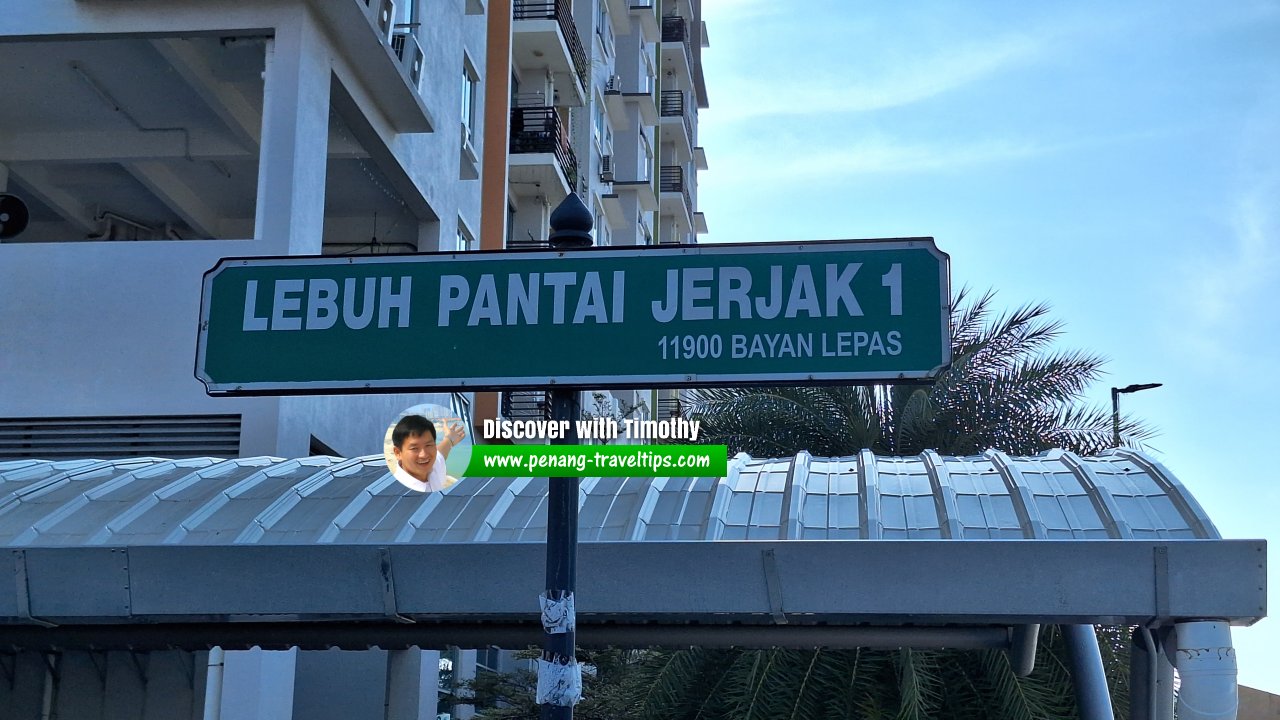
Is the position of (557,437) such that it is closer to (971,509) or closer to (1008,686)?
(971,509)

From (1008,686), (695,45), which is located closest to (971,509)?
(1008,686)

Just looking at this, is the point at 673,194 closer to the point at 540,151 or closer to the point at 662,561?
the point at 540,151

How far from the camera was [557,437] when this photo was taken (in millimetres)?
5020

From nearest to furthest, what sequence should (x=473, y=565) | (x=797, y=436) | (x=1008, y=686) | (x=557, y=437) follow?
(x=557, y=437)
(x=473, y=565)
(x=1008, y=686)
(x=797, y=436)

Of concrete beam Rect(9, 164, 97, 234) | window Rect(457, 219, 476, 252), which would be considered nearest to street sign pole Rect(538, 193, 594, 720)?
concrete beam Rect(9, 164, 97, 234)

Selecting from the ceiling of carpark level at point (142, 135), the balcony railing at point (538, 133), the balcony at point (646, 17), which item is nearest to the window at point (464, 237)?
the ceiling of carpark level at point (142, 135)

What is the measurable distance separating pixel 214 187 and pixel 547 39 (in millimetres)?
13103

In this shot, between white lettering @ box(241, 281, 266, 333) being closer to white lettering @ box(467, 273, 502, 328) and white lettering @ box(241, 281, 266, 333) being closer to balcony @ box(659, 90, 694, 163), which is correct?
white lettering @ box(467, 273, 502, 328)

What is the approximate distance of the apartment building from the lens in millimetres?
13914

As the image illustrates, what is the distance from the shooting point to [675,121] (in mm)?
54031

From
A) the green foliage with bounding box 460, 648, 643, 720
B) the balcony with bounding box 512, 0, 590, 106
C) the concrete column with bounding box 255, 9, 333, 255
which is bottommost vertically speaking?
the green foliage with bounding box 460, 648, 643, 720

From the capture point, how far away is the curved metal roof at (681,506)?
24.5 ft

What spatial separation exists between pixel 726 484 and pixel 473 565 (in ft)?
5.90

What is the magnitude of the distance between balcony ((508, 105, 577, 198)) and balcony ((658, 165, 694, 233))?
819 inches
